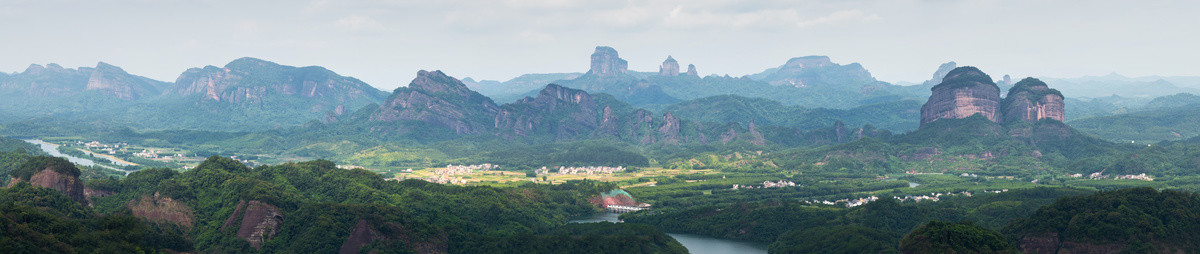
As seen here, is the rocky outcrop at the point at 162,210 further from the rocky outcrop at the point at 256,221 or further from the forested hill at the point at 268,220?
the rocky outcrop at the point at 256,221

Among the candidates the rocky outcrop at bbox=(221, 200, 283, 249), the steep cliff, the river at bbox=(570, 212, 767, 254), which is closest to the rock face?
the steep cliff

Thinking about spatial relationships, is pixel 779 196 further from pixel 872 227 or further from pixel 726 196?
pixel 872 227

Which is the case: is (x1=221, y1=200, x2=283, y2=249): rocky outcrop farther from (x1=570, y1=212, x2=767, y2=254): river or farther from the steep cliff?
(x1=570, y1=212, x2=767, y2=254): river

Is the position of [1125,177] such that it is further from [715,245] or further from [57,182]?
[57,182]

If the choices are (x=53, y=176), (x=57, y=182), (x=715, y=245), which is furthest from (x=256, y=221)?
(x=715, y=245)

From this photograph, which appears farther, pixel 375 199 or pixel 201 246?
pixel 375 199

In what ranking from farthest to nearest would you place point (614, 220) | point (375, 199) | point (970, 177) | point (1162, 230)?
point (970, 177) < point (614, 220) < point (375, 199) < point (1162, 230)

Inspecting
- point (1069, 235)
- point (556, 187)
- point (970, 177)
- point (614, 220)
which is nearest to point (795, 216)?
point (614, 220)
